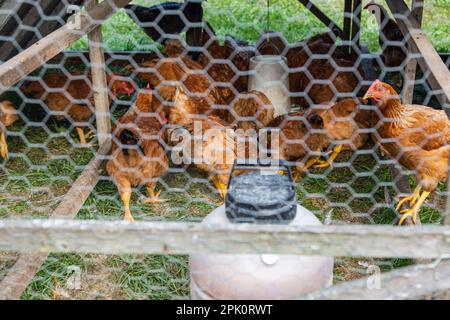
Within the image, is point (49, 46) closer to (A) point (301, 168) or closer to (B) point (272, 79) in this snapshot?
→ (A) point (301, 168)

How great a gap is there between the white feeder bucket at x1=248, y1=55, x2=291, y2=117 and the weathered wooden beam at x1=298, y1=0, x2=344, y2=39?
84cm

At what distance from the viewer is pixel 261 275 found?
1441mm

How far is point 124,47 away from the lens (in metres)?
4.54

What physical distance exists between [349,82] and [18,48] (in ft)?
6.62

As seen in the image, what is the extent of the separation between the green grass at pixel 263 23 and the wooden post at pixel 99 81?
70.1 inches

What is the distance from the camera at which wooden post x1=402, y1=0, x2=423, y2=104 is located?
2.24m

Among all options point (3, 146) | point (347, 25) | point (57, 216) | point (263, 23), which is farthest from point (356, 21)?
point (57, 216)

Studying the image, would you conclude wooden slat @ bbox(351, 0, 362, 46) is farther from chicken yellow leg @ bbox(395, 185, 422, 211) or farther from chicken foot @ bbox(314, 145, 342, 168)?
chicken yellow leg @ bbox(395, 185, 422, 211)

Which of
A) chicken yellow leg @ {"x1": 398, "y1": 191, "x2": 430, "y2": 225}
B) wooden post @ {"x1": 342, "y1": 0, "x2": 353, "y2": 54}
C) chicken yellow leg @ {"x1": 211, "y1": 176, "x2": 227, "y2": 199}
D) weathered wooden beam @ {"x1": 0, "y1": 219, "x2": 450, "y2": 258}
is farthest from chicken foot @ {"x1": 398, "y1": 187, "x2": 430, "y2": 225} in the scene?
wooden post @ {"x1": 342, "y1": 0, "x2": 353, "y2": 54}

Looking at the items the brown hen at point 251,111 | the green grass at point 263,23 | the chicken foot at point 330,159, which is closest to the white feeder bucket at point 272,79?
the brown hen at point 251,111

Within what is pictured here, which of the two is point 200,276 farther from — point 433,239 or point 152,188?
point 152,188

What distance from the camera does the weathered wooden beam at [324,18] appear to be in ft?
13.2

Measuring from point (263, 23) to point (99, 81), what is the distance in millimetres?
2544
